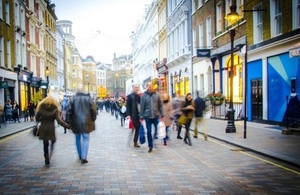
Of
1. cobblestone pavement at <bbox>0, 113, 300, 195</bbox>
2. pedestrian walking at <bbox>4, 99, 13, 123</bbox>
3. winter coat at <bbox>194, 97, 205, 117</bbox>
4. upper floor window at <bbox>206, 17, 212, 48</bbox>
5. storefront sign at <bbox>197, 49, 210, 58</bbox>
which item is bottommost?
cobblestone pavement at <bbox>0, 113, 300, 195</bbox>

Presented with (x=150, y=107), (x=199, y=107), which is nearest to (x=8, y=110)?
(x=199, y=107)

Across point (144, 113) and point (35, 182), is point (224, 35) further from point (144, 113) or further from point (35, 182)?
point (35, 182)

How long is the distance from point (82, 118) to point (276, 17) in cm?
1225

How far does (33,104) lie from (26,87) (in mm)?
7012

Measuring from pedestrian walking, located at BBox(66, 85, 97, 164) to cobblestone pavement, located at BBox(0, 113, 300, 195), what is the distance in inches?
15.9

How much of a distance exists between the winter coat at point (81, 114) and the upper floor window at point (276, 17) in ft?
38.3

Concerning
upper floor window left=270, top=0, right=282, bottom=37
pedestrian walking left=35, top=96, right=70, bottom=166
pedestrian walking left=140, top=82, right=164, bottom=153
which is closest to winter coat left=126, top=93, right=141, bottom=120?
pedestrian walking left=140, top=82, right=164, bottom=153

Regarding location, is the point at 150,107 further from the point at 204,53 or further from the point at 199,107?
the point at 204,53

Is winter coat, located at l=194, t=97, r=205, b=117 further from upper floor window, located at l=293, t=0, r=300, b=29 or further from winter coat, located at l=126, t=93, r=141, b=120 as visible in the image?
upper floor window, located at l=293, t=0, r=300, b=29

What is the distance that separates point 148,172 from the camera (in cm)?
762

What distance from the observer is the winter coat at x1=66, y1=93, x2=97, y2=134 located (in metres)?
8.72

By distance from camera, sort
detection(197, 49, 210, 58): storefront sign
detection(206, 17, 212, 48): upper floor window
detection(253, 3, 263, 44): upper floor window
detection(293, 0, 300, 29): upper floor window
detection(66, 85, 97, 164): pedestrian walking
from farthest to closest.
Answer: detection(206, 17, 212, 48): upper floor window, detection(197, 49, 210, 58): storefront sign, detection(253, 3, 263, 44): upper floor window, detection(293, 0, 300, 29): upper floor window, detection(66, 85, 97, 164): pedestrian walking

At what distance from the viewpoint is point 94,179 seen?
696cm

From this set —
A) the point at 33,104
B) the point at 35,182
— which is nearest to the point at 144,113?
the point at 35,182
